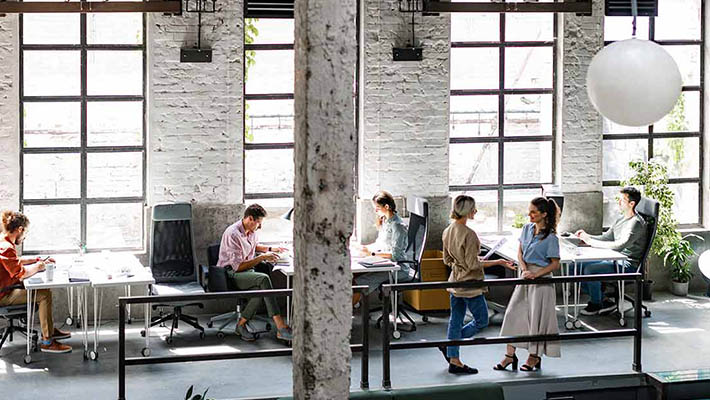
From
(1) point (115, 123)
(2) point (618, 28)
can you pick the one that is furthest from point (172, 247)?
(2) point (618, 28)

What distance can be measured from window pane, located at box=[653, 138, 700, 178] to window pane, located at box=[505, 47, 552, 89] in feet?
4.91

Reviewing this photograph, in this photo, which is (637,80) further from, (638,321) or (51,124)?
(51,124)

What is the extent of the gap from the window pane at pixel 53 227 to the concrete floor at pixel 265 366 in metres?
1.09

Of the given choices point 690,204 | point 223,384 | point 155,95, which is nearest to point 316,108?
point 223,384

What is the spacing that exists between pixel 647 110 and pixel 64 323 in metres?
7.17

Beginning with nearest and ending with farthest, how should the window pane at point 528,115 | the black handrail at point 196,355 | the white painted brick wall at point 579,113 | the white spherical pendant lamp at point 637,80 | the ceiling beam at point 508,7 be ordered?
the white spherical pendant lamp at point 637,80
the black handrail at point 196,355
the ceiling beam at point 508,7
the white painted brick wall at point 579,113
the window pane at point 528,115

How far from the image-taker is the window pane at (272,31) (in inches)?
437

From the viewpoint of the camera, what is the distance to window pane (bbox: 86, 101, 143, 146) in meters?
10.8

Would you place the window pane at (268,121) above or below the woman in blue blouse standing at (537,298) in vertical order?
above

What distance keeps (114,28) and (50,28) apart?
61cm

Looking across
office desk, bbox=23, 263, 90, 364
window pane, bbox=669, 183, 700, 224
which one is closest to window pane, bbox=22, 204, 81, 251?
office desk, bbox=23, 263, 90, 364

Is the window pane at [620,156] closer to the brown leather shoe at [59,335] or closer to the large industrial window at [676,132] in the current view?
the large industrial window at [676,132]

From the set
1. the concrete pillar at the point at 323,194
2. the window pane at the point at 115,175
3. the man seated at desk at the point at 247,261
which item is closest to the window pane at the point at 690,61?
the man seated at desk at the point at 247,261

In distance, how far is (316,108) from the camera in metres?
5.01
